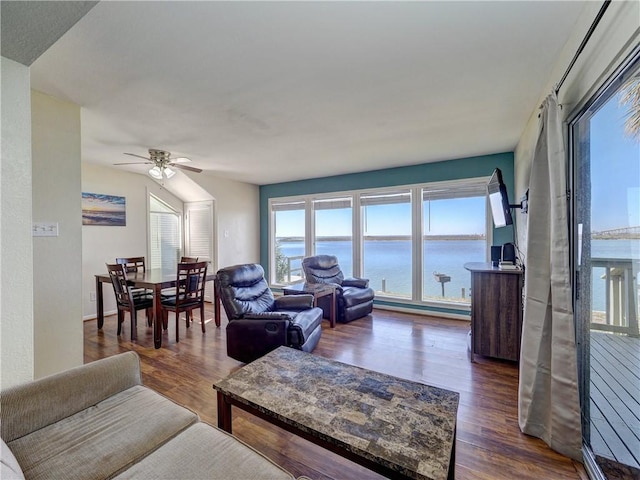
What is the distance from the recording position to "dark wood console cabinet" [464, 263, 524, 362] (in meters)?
2.74

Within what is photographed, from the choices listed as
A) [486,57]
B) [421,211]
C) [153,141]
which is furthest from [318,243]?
[486,57]

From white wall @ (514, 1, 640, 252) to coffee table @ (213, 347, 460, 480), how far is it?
178cm

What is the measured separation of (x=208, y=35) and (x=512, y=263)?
3.59 m

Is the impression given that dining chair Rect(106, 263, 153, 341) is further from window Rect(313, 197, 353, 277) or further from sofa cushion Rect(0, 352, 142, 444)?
window Rect(313, 197, 353, 277)

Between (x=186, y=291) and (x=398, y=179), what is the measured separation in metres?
3.83

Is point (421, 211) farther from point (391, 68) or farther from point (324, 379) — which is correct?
point (324, 379)

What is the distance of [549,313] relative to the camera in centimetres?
175

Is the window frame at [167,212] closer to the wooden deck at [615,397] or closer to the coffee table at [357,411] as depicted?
the coffee table at [357,411]

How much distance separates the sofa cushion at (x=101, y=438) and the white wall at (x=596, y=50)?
2.58m

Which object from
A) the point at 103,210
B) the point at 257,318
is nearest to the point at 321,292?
the point at 257,318

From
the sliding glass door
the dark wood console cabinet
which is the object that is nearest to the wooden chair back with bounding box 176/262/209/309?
the dark wood console cabinet

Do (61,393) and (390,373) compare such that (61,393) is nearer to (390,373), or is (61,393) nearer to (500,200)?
(390,373)

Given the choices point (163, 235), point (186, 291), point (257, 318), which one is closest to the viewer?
point (257, 318)

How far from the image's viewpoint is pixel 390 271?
5094 mm
